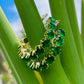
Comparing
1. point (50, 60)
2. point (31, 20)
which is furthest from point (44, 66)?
point (31, 20)

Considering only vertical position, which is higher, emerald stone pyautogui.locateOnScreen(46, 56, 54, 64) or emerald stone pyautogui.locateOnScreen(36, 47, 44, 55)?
emerald stone pyautogui.locateOnScreen(36, 47, 44, 55)

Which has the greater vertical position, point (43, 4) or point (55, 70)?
point (43, 4)

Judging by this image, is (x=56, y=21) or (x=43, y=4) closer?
(x=56, y=21)

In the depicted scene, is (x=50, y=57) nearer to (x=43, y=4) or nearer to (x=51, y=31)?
(x=51, y=31)

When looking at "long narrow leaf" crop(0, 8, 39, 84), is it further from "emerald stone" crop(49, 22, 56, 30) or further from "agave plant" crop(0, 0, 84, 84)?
"emerald stone" crop(49, 22, 56, 30)

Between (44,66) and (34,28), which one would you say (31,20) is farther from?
(44,66)

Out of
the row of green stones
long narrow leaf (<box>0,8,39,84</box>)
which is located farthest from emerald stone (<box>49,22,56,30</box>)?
long narrow leaf (<box>0,8,39,84</box>)

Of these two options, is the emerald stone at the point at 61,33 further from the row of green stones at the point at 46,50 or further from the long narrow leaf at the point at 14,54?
the long narrow leaf at the point at 14,54

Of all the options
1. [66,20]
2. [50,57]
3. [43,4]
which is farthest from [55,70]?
[43,4]
